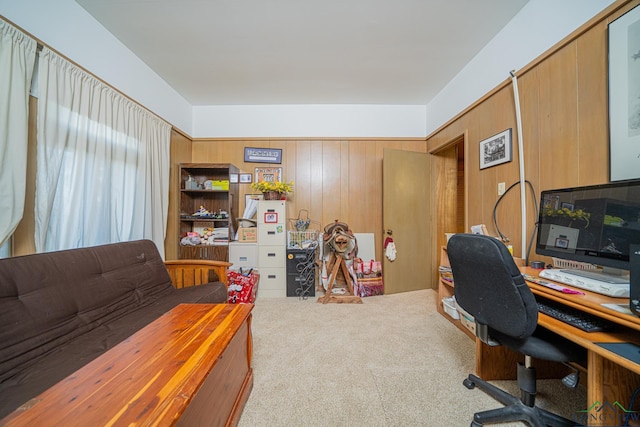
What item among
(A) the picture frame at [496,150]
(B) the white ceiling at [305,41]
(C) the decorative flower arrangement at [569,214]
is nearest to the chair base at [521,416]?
(C) the decorative flower arrangement at [569,214]

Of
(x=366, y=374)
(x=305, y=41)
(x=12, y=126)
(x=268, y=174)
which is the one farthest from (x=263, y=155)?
(x=366, y=374)

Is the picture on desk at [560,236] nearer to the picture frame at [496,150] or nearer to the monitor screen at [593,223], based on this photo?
the monitor screen at [593,223]

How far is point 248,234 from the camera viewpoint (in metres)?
3.02

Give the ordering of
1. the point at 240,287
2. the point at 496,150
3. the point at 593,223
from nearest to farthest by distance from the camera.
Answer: the point at 593,223 < the point at 496,150 < the point at 240,287

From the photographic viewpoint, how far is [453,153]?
3.33 m

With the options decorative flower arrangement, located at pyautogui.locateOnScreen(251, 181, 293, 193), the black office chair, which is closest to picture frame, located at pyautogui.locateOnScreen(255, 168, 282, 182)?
decorative flower arrangement, located at pyautogui.locateOnScreen(251, 181, 293, 193)

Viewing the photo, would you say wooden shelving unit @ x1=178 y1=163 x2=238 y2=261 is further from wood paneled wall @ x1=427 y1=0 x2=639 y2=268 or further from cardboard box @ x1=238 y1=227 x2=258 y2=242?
wood paneled wall @ x1=427 y1=0 x2=639 y2=268

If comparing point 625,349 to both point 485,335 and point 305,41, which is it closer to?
point 485,335

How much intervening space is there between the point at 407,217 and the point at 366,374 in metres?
2.18

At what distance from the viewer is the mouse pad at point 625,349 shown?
750mm

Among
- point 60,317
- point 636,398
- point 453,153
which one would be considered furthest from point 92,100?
point 453,153

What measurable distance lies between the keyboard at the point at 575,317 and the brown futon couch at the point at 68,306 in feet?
7.09

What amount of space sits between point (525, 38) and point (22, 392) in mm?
3605

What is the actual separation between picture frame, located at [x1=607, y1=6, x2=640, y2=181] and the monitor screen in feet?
0.85
